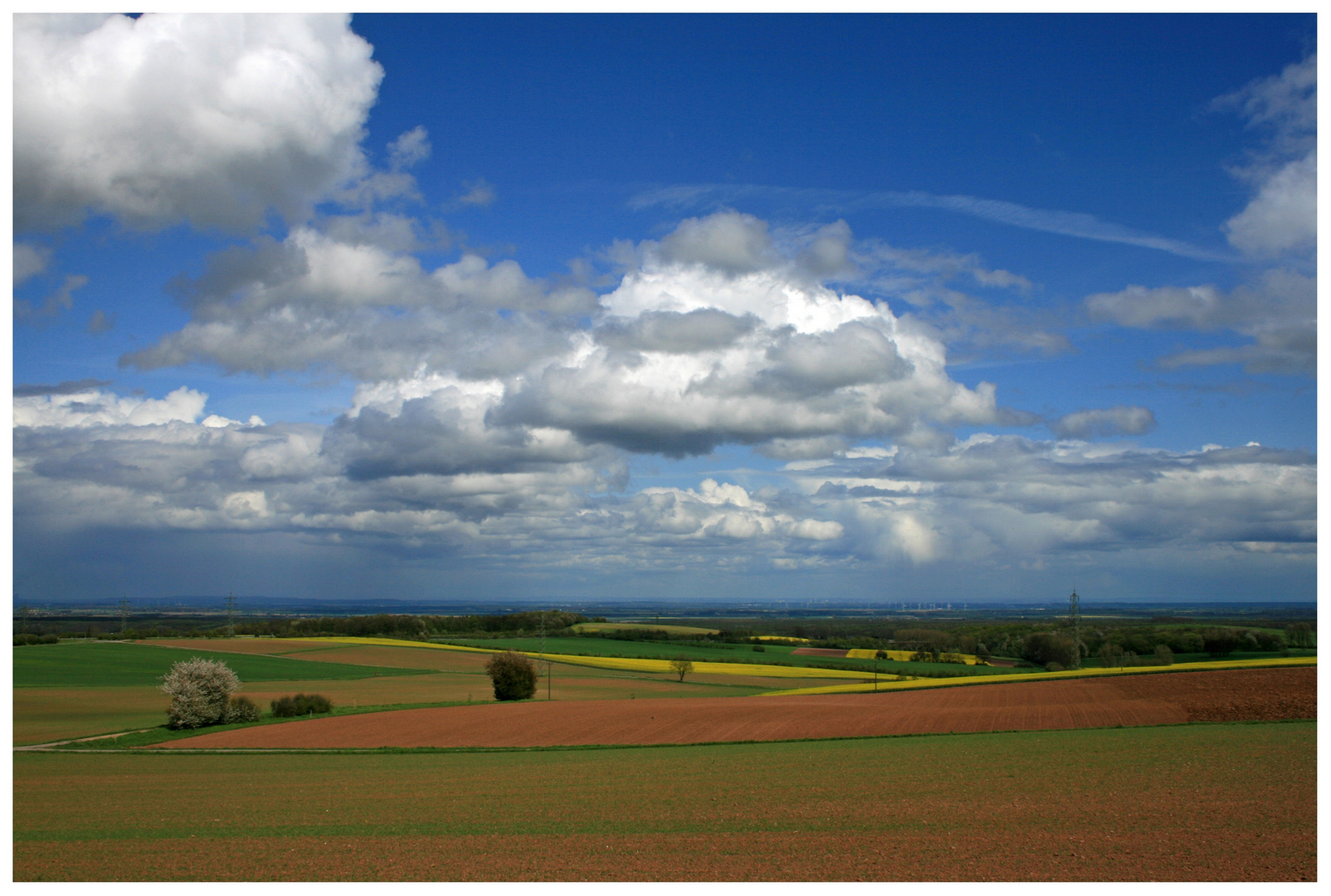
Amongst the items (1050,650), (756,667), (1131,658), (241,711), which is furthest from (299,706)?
(1131,658)

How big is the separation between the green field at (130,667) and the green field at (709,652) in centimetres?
3042

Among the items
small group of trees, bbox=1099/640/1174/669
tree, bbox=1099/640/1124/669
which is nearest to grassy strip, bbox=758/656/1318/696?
small group of trees, bbox=1099/640/1174/669

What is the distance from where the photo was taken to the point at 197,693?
4881 centimetres

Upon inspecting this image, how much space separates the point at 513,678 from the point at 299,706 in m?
16.6

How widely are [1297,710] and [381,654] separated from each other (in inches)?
3616

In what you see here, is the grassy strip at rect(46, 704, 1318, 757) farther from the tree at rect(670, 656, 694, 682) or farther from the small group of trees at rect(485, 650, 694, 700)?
the tree at rect(670, 656, 694, 682)

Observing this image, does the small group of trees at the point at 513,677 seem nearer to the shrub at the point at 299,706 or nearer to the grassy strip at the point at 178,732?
the grassy strip at the point at 178,732

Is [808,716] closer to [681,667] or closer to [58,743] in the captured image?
[681,667]

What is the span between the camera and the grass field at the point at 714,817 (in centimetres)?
1493

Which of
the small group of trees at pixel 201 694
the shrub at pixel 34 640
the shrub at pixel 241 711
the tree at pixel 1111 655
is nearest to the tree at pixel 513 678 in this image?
the shrub at pixel 241 711

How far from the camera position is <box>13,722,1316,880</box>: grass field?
14930mm

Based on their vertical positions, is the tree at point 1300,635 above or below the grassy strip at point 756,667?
Answer: above
